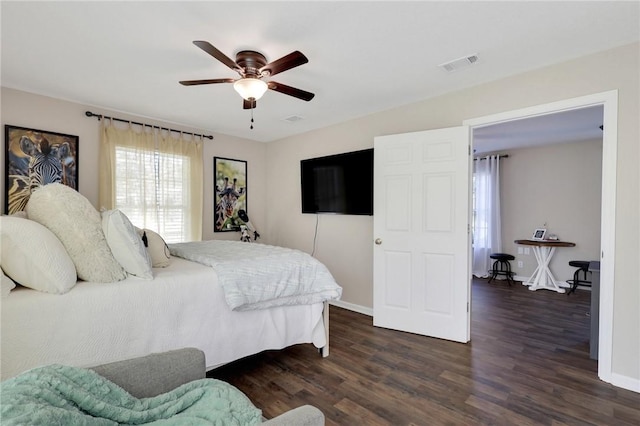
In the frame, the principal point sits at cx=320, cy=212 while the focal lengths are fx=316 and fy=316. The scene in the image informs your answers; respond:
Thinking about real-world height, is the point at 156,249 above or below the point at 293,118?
below

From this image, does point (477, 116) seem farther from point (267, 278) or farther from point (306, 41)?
point (267, 278)

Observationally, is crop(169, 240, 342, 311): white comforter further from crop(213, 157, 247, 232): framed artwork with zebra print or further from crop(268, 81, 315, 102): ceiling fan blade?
crop(213, 157, 247, 232): framed artwork with zebra print

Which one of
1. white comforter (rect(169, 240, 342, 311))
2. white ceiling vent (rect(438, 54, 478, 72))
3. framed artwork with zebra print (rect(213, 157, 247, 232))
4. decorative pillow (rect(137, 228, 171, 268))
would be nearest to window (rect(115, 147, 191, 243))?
framed artwork with zebra print (rect(213, 157, 247, 232))

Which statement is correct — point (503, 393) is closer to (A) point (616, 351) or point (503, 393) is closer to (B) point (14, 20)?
(A) point (616, 351)

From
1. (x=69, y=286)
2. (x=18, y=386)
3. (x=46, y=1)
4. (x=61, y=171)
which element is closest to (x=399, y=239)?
(x=69, y=286)

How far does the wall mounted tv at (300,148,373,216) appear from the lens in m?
3.79

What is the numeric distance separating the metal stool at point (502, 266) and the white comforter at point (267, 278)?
436 cm

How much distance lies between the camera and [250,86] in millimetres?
2289

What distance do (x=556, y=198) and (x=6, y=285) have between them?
684 centimetres

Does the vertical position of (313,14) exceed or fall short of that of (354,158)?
it exceeds it

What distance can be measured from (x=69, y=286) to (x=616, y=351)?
3.48 meters

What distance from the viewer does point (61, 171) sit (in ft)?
10.8

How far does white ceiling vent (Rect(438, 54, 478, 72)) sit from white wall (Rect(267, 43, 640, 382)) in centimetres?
47

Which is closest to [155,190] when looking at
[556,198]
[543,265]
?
[543,265]
